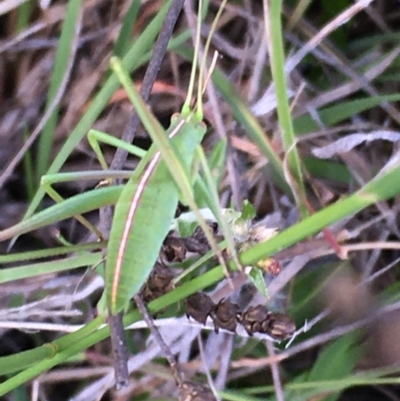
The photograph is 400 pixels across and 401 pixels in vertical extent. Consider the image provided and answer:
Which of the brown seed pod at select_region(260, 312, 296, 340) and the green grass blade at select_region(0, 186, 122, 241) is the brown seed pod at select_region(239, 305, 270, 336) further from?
the green grass blade at select_region(0, 186, 122, 241)

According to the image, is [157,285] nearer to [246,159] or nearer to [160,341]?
[160,341]

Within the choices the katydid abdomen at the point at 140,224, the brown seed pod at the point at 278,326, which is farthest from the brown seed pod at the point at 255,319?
the katydid abdomen at the point at 140,224

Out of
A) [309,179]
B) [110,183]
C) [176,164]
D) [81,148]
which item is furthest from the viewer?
[81,148]

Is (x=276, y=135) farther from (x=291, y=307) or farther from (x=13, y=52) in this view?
(x=13, y=52)

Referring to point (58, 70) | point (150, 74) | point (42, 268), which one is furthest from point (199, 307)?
point (58, 70)

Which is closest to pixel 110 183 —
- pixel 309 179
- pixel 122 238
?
pixel 122 238
